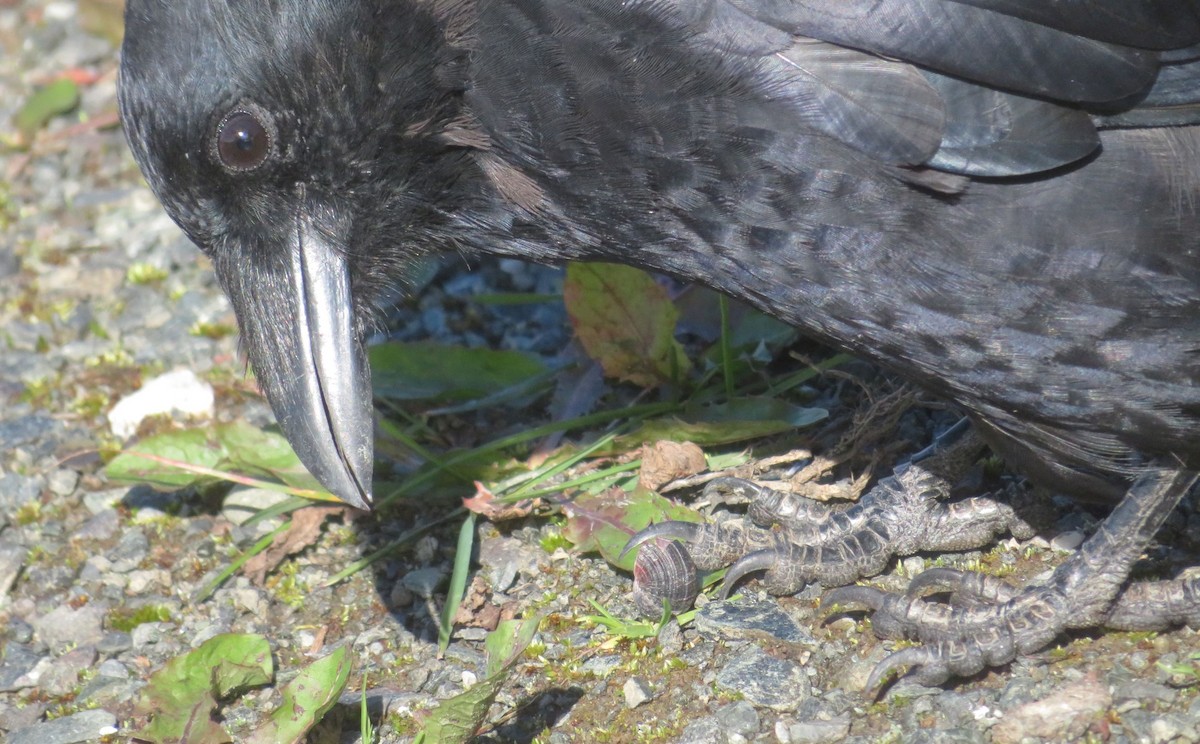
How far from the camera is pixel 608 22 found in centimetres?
304

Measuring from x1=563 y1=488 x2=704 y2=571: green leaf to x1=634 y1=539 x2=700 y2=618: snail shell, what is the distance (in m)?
0.13

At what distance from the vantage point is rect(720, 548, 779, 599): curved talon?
3.54 meters

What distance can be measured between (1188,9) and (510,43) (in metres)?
1.49

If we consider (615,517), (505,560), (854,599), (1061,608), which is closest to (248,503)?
(505,560)

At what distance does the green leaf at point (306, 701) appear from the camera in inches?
120

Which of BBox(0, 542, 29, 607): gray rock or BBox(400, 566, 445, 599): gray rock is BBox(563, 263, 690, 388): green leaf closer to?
BBox(400, 566, 445, 599): gray rock

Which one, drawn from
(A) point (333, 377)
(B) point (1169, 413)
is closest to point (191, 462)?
(A) point (333, 377)

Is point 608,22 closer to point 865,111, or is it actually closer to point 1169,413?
point 865,111

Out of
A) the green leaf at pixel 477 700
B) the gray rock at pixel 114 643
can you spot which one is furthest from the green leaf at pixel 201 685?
the green leaf at pixel 477 700

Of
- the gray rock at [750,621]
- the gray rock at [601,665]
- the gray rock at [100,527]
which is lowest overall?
the gray rock at [750,621]

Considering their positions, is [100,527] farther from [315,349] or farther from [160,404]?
[315,349]

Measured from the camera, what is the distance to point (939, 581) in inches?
138

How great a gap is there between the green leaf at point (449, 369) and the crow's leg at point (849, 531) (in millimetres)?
917

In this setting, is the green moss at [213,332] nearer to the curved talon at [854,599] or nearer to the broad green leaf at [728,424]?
the broad green leaf at [728,424]
